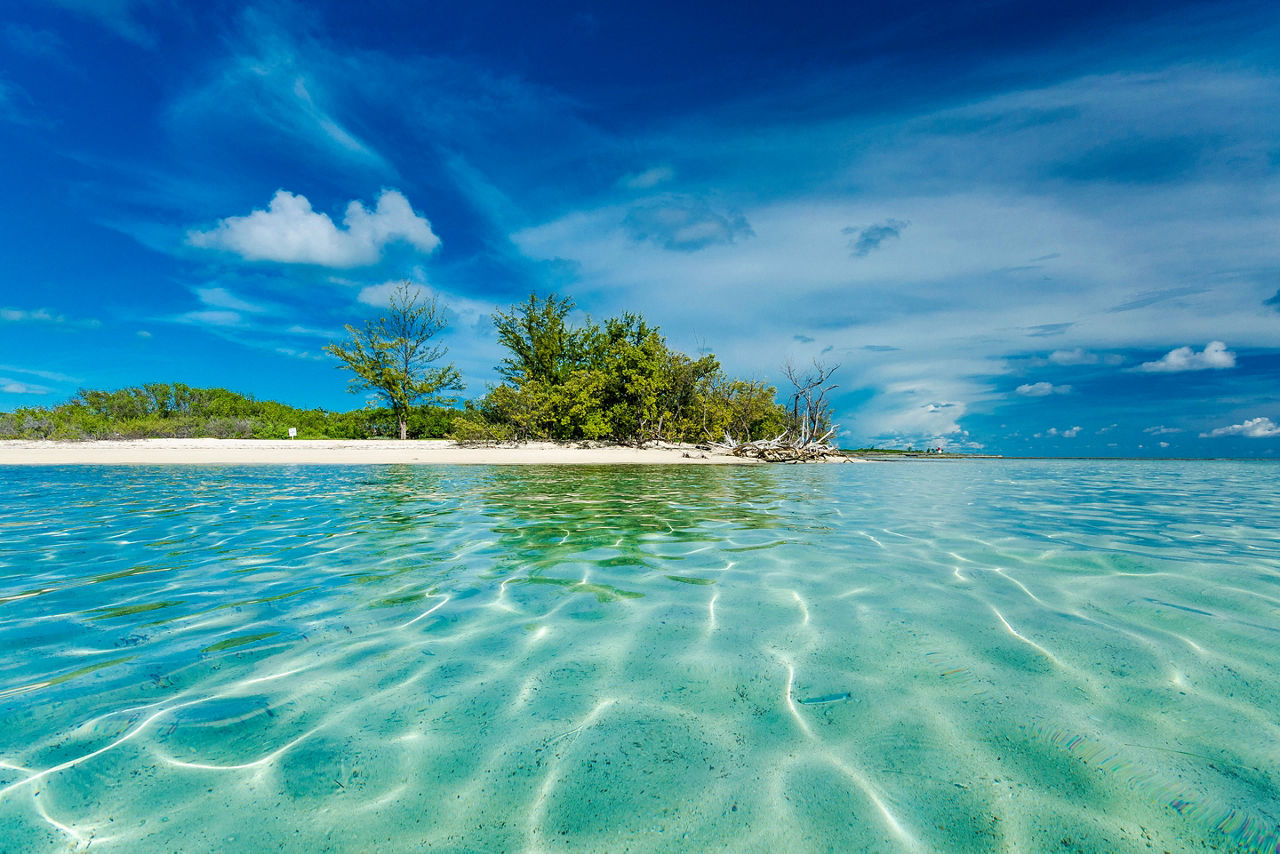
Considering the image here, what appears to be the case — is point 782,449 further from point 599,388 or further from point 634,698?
point 634,698

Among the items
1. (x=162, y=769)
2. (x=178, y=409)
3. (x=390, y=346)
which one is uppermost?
(x=390, y=346)

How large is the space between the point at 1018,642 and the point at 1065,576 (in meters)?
1.93

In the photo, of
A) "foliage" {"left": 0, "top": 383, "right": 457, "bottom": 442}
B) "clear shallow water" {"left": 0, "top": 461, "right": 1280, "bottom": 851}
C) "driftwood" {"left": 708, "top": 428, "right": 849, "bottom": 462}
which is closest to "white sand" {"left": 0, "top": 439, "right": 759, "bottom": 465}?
"driftwood" {"left": 708, "top": 428, "right": 849, "bottom": 462}

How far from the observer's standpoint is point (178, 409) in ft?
107

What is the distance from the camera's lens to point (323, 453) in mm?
21906

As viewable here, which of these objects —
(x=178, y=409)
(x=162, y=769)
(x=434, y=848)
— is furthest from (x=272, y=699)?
(x=178, y=409)

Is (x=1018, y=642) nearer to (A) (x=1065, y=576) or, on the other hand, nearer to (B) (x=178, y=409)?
(A) (x=1065, y=576)

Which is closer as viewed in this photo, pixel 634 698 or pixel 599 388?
pixel 634 698

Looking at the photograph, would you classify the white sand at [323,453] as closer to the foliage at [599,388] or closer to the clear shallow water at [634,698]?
the foliage at [599,388]

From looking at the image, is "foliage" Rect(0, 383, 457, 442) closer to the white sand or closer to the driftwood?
the white sand

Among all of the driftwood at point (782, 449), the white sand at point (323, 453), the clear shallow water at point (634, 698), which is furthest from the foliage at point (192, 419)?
the clear shallow water at point (634, 698)

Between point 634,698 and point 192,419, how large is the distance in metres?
37.3

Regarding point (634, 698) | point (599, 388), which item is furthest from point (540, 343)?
point (634, 698)

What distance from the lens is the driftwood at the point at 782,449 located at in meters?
25.0
